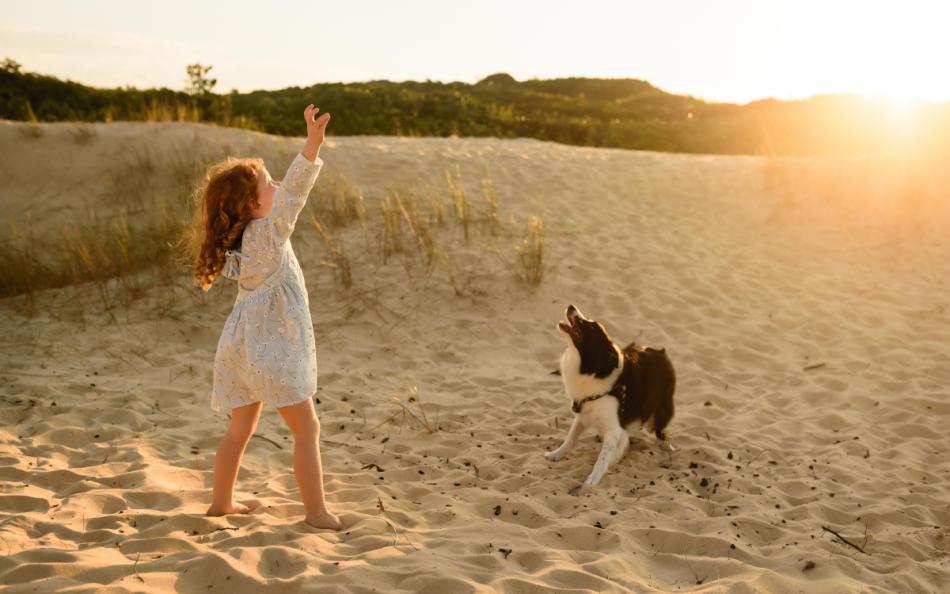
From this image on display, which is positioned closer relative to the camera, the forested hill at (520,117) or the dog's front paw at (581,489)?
the dog's front paw at (581,489)

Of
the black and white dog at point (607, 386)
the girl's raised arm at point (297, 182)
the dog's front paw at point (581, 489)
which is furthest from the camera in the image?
the black and white dog at point (607, 386)

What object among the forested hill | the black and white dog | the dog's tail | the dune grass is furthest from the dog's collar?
the forested hill

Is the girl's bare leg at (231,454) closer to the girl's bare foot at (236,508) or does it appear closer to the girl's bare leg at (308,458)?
the girl's bare foot at (236,508)

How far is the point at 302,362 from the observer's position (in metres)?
3.71

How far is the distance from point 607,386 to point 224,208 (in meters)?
2.47

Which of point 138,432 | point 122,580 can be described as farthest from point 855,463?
point 138,432

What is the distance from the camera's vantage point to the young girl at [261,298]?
3639mm

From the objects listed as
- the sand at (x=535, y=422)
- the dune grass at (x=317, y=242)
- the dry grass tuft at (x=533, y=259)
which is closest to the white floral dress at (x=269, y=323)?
the sand at (x=535, y=422)

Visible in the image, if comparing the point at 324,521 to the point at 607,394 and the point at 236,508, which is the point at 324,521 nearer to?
the point at 236,508

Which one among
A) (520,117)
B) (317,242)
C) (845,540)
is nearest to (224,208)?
(845,540)

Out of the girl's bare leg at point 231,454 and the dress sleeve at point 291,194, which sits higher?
the dress sleeve at point 291,194

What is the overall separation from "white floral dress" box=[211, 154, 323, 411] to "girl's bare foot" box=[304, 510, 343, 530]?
2.13ft

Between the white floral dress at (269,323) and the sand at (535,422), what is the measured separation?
26.9 inches

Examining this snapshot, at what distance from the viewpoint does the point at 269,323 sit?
12.1 feet
